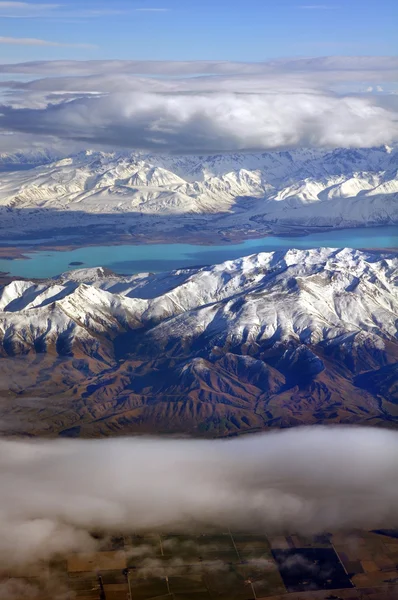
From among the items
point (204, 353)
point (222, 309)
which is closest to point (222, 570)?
point (204, 353)

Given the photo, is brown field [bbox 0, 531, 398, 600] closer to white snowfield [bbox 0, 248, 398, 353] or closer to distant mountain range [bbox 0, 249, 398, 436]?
distant mountain range [bbox 0, 249, 398, 436]

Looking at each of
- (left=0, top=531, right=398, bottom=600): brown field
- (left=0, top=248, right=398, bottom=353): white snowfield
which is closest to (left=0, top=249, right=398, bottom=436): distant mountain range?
(left=0, top=248, right=398, bottom=353): white snowfield

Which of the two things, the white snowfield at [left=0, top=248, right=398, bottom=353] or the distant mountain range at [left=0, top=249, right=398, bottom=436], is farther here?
the white snowfield at [left=0, top=248, right=398, bottom=353]

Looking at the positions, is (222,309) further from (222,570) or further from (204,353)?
(222,570)

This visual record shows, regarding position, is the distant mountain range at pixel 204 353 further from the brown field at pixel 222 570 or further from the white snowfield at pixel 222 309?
the brown field at pixel 222 570

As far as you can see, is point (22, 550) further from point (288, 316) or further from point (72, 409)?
point (288, 316)

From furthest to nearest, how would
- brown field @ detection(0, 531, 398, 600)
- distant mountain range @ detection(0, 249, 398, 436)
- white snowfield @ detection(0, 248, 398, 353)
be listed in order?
white snowfield @ detection(0, 248, 398, 353) → distant mountain range @ detection(0, 249, 398, 436) → brown field @ detection(0, 531, 398, 600)

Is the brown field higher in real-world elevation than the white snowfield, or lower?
higher
